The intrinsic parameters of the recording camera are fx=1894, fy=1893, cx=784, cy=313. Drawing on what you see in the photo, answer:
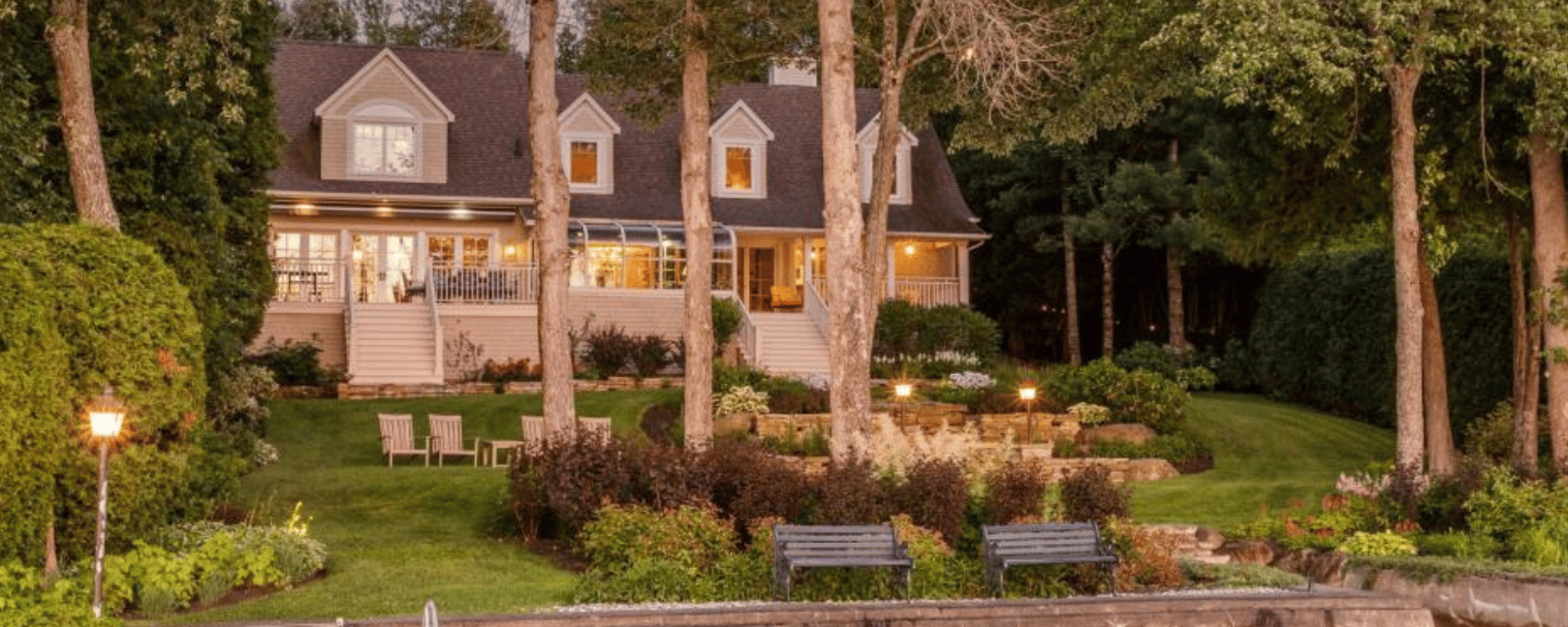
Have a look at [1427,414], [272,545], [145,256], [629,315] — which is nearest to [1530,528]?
[1427,414]

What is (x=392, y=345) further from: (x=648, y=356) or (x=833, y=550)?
(x=833, y=550)

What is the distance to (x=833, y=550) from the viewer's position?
14.1m

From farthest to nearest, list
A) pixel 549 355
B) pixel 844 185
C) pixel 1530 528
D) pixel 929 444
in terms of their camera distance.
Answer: pixel 929 444, pixel 549 355, pixel 844 185, pixel 1530 528

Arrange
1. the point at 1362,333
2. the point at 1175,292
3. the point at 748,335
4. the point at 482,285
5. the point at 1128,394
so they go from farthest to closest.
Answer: the point at 1175,292, the point at 482,285, the point at 748,335, the point at 1362,333, the point at 1128,394

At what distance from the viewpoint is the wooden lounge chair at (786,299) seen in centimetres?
4031

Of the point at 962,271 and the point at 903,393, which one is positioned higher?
the point at 962,271

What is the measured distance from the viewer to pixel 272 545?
49.9ft

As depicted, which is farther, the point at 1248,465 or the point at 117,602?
the point at 1248,465

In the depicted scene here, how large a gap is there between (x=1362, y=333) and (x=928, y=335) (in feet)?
25.2

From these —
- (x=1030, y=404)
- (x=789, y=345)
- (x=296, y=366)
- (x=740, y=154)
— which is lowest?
(x=1030, y=404)

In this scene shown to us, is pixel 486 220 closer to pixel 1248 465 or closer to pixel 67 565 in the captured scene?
pixel 1248 465

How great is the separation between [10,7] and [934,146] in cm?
2758

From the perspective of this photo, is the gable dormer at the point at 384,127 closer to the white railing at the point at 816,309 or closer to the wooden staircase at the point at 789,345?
the wooden staircase at the point at 789,345

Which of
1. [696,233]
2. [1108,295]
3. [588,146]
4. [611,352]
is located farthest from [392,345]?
[1108,295]
